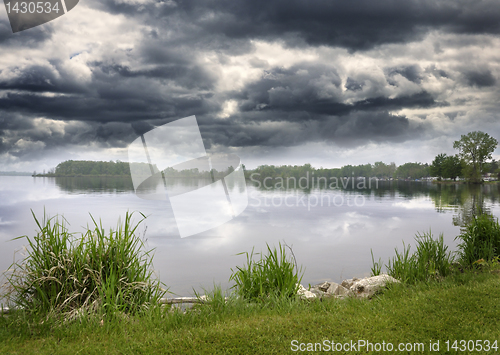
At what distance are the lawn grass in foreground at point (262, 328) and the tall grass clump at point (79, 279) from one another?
0.99 ft

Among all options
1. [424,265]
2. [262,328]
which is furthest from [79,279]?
[424,265]

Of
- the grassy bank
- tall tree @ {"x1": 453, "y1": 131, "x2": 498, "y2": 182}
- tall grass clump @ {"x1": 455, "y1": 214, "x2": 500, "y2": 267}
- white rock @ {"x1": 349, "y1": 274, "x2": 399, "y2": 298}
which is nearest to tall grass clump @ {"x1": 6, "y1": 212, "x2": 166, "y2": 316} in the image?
the grassy bank

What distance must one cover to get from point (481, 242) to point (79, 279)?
27.7 ft

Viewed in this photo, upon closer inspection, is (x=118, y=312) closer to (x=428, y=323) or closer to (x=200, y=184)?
(x=200, y=184)

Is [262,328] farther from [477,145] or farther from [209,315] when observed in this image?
[477,145]

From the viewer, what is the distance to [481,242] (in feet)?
25.0

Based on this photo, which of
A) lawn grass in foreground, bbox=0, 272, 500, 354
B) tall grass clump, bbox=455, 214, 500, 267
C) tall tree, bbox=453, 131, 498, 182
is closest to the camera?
lawn grass in foreground, bbox=0, 272, 500, 354

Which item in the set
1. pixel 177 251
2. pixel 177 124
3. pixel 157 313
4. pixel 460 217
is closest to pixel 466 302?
pixel 157 313

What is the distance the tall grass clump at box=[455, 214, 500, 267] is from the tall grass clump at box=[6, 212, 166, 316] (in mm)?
7079

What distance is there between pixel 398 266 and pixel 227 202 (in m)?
3.80

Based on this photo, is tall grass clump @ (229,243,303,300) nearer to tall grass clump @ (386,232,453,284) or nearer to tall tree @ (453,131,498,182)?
tall grass clump @ (386,232,453,284)

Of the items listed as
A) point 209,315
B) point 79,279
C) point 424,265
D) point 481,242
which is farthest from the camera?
point 481,242

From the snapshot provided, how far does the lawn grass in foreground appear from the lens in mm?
3365

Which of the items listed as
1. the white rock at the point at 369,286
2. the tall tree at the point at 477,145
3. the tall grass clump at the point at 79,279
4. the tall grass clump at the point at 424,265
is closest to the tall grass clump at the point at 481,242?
the tall grass clump at the point at 424,265
